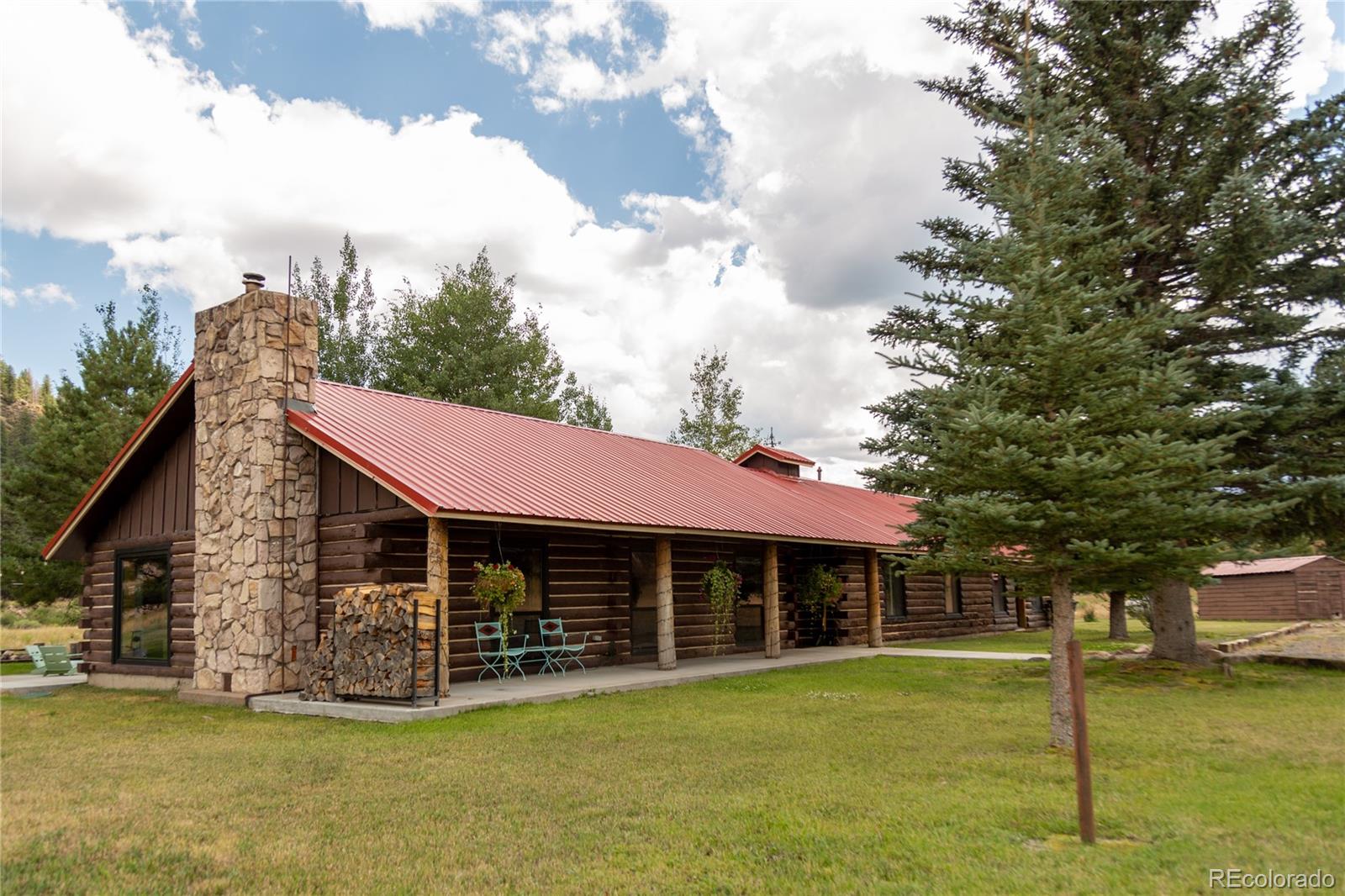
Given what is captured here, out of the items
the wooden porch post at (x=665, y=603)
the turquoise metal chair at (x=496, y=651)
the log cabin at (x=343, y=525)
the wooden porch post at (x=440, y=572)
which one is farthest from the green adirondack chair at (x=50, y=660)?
the wooden porch post at (x=665, y=603)

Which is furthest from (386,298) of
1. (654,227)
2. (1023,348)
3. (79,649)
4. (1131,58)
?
(1023,348)

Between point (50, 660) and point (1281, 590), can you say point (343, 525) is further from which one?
point (1281, 590)

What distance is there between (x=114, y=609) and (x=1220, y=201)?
755 inches

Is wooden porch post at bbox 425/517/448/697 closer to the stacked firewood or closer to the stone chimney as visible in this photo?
the stacked firewood

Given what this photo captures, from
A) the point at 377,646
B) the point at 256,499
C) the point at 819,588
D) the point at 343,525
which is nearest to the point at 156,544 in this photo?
the point at 256,499

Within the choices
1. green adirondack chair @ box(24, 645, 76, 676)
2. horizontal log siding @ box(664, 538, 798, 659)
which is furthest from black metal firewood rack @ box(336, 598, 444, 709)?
green adirondack chair @ box(24, 645, 76, 676)

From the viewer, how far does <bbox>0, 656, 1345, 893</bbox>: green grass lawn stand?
494 centimetres

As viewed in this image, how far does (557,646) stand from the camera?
14484mm

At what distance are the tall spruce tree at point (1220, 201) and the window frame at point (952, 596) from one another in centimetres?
943

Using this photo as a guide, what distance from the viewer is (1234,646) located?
1870 centimetres

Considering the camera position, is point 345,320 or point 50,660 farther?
point 345,320

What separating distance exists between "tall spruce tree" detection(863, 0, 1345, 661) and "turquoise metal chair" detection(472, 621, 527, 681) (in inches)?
240

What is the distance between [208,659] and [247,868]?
359 inches

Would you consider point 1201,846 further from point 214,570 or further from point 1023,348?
point 214,570
